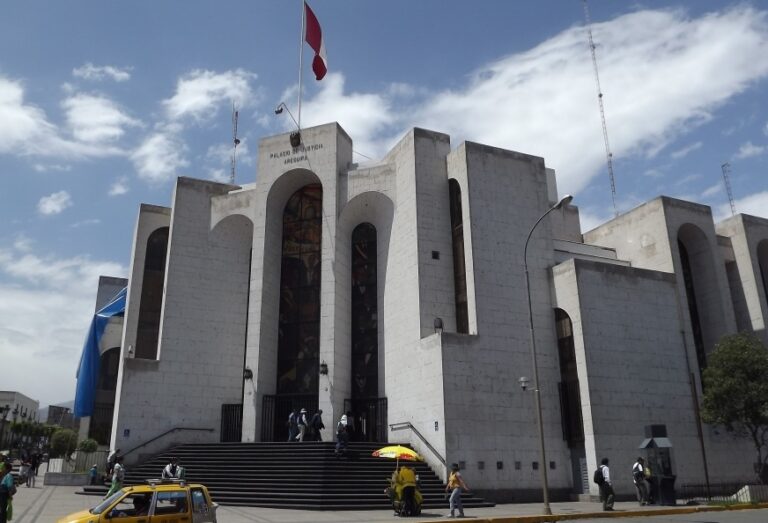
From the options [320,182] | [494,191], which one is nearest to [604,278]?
[494,191]

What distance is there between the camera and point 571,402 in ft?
84.0

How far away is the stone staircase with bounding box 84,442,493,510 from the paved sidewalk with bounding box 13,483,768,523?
930 mm

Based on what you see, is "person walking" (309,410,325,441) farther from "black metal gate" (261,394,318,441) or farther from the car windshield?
the car windshield

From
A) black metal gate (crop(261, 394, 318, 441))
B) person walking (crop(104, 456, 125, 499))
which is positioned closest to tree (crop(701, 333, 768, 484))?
black metal gate (crop(261, 394, 318, 441))

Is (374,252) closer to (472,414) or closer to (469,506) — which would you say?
(472,414)

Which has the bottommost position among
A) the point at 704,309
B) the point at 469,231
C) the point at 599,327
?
the point at 599,327

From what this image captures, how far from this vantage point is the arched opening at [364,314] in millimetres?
29906

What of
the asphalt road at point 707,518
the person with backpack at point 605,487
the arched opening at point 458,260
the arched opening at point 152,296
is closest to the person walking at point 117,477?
the arched opening at point 152,296

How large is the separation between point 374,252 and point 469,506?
Answer: 14.2 m

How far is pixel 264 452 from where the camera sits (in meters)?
25.1

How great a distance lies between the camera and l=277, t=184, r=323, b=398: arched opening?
31.1m

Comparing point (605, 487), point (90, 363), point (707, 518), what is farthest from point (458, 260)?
point (90, 363)

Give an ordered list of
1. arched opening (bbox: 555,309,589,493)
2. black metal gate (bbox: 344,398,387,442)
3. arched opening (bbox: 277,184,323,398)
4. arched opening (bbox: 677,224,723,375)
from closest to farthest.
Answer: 1. arched opening (bbox: 555,309,589,493)
2. black metal gate (bbox: 344,398,387,442)
3. arched opening (bbox: 277,184,323,398)
4. arched opening (bbox: 677,224,723,375)

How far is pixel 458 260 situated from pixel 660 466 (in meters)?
11.7
